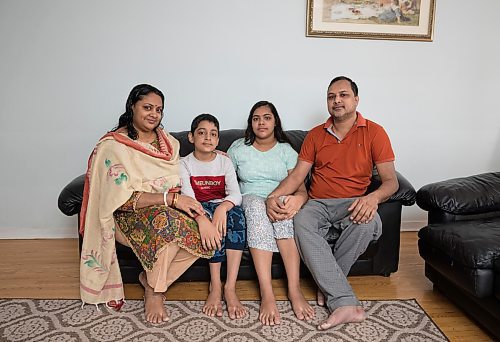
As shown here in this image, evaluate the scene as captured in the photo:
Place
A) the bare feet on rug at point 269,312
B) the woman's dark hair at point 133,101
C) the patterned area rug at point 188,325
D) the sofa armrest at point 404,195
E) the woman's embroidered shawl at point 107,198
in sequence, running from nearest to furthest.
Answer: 1. the patterned area rug at point 188,325
2. the bare feet on rug at point 269,312
3. the woman's embroidered shawl at point 107,198
4. the woman's dark hair at point 133,101
5. the sofa armrest at point 404,195

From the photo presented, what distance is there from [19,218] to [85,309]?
1368mm

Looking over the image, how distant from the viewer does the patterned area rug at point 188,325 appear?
72.8 inches

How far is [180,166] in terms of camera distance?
2.32m

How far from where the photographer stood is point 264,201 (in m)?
2.29

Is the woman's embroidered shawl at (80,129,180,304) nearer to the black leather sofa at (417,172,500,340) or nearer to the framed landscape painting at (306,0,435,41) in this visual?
the black leather sofa at (417,172,500,340)

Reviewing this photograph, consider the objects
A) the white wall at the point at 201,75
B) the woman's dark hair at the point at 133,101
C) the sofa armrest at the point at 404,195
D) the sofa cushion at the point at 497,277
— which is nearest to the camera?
the sofa cushion at the point at 497,277

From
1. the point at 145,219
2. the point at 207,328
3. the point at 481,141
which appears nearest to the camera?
the point at 207,328

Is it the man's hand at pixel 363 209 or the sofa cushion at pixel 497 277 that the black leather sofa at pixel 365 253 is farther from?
the sofa cushion at pixel 497 277

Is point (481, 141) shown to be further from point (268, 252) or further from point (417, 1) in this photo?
point (268, 252)

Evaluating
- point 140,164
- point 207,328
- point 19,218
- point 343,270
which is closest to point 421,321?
point 343,270

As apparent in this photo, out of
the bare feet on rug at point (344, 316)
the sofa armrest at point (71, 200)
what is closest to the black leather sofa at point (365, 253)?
the sofa armrest at point (71, 200)

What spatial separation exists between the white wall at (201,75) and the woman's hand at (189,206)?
3.43 feet

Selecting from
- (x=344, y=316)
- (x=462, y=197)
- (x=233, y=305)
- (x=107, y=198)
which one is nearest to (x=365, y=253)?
(x=344, y=316)

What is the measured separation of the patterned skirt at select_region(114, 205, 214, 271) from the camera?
6.63ft
